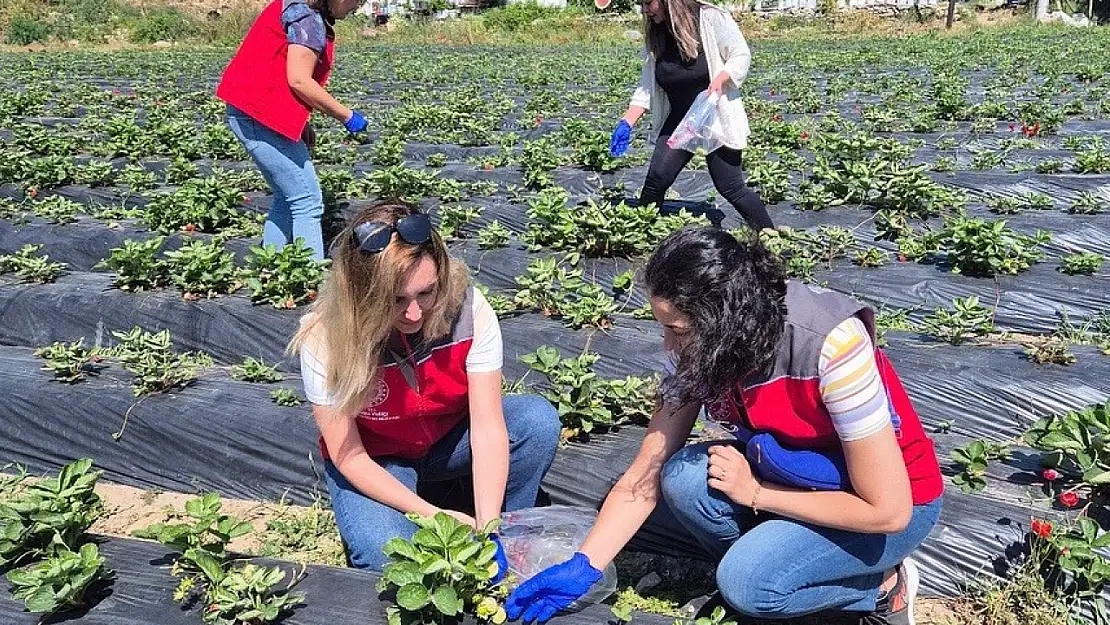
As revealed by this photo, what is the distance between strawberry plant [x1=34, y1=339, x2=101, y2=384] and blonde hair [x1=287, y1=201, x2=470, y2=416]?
59.9 inches

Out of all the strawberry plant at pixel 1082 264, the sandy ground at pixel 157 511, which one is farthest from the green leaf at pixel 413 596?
the strawberry plant at pixel 1082 264

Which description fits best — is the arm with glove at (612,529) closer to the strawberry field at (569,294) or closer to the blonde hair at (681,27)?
the strawberry field at (569,294)

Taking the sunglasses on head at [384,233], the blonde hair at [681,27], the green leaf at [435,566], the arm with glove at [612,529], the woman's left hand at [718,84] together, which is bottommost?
the arm with glove at [612,529]

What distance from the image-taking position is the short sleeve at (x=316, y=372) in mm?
2424

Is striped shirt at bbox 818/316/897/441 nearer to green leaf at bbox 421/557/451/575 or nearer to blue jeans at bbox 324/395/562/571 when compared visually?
green leaf at bbox 421/557/451/575

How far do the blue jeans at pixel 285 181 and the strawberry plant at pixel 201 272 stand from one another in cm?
31

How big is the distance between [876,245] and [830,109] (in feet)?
17.2

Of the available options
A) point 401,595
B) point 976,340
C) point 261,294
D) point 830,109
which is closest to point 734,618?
point 401,595

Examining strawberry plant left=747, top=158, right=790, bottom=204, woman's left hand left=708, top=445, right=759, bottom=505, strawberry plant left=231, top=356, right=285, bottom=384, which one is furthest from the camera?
strawberry plant left=747, top=158, right=790, bottom=204

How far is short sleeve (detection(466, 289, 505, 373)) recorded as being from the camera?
99.1 inches

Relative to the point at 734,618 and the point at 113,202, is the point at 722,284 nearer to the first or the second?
the point at 734,618

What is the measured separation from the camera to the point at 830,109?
9.74 m

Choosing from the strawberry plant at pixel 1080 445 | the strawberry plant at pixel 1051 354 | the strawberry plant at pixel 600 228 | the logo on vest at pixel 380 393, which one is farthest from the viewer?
the strawberry plant at pixel 600 228

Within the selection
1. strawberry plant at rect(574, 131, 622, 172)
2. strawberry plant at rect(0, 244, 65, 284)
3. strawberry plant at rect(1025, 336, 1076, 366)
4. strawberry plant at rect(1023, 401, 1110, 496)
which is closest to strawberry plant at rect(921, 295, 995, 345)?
strawberry plant at rect(1025, 336, 1076, 366)
